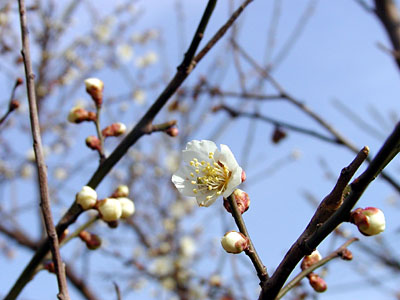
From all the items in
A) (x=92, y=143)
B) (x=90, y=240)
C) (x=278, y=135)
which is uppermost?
(x=278, y=135)

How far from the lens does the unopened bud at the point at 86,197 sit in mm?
1325

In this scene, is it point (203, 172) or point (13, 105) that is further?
point (13, 105)

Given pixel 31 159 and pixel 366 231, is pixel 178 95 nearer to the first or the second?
pixel 31 159

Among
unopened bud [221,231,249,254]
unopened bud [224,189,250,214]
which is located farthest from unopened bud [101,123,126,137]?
unopened bud [221,231,249,254]

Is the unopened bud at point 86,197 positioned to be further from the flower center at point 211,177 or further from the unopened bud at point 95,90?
the unopened bud at point 95,90

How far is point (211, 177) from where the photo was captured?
127cm

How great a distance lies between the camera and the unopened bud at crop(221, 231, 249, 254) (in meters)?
0.96

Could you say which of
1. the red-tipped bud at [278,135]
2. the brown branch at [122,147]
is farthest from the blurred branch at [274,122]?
the brown branch at [122,147]

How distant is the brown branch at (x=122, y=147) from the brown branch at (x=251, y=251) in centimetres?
51

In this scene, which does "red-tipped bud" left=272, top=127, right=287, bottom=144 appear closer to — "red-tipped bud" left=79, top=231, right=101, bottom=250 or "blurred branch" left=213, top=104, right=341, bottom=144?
"blurred branch" left=213, top=104, right=341, bottom=144

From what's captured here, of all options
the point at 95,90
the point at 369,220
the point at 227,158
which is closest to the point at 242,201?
the point at 227,158

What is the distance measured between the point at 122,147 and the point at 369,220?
0.80m

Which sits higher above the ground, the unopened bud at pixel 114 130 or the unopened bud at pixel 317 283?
the unopened bud at pixel 114 130

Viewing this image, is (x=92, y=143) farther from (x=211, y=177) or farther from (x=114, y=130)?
(x=211, y=177)
